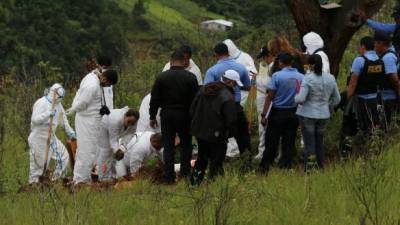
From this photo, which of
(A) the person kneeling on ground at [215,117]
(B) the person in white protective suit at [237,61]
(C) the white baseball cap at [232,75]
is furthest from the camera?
(B) the person in white protective suit at [237,61]

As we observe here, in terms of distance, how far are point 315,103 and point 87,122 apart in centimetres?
314

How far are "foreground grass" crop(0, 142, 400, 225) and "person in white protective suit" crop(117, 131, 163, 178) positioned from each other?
187 centimetres

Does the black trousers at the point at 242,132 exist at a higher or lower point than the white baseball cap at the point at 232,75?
lower

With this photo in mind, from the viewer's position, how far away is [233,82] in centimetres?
810

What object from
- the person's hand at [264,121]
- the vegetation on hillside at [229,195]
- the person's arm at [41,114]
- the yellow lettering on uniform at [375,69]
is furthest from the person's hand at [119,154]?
the yellow lettering on uniform at [375,69]

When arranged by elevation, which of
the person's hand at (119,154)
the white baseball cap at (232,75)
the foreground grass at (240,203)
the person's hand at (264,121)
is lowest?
the foreground grass at (240,203)

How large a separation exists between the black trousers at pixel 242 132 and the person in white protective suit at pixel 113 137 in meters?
1.38

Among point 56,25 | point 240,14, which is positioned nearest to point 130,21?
point 56,25

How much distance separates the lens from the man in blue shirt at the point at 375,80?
838 centimetres

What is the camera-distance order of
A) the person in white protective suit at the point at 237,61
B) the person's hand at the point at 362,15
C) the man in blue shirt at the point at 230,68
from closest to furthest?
1. the man in blue shirt at the point at 230,68
2. the person in white protective suit at the point at 237,61
3. the person's hand at the point at 362,15

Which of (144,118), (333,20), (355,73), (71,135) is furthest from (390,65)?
(71,135)

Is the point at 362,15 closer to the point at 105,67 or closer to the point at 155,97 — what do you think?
the point at 155,97

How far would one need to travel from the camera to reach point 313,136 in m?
8.34

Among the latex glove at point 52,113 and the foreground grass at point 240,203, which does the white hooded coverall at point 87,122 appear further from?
the foreground grass at point 240,203
